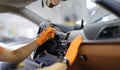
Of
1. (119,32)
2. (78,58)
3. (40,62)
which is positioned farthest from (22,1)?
(119,32)

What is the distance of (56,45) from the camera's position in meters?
1.58

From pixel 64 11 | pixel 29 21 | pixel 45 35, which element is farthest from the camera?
pixel 64 11

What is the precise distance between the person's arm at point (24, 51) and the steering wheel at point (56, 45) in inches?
1.9

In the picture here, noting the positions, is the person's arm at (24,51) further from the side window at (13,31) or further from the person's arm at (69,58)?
the side window at (13,31)

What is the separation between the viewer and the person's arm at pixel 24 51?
1576mm

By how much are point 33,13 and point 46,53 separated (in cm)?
89

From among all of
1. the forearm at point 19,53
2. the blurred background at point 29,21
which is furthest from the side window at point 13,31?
the forearm at point 19,53

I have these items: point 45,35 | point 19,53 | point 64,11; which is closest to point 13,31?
point 64,11

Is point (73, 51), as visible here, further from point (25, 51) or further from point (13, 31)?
point (13, 31)

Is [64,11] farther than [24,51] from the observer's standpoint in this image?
Yes

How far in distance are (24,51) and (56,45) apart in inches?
11.1

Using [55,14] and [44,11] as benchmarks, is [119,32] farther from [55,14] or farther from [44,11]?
[55,14]

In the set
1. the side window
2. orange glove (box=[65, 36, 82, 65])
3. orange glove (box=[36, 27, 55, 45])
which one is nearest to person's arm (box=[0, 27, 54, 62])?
orange glove (box=[36, 27, 55, 45])

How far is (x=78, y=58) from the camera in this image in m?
1.42
